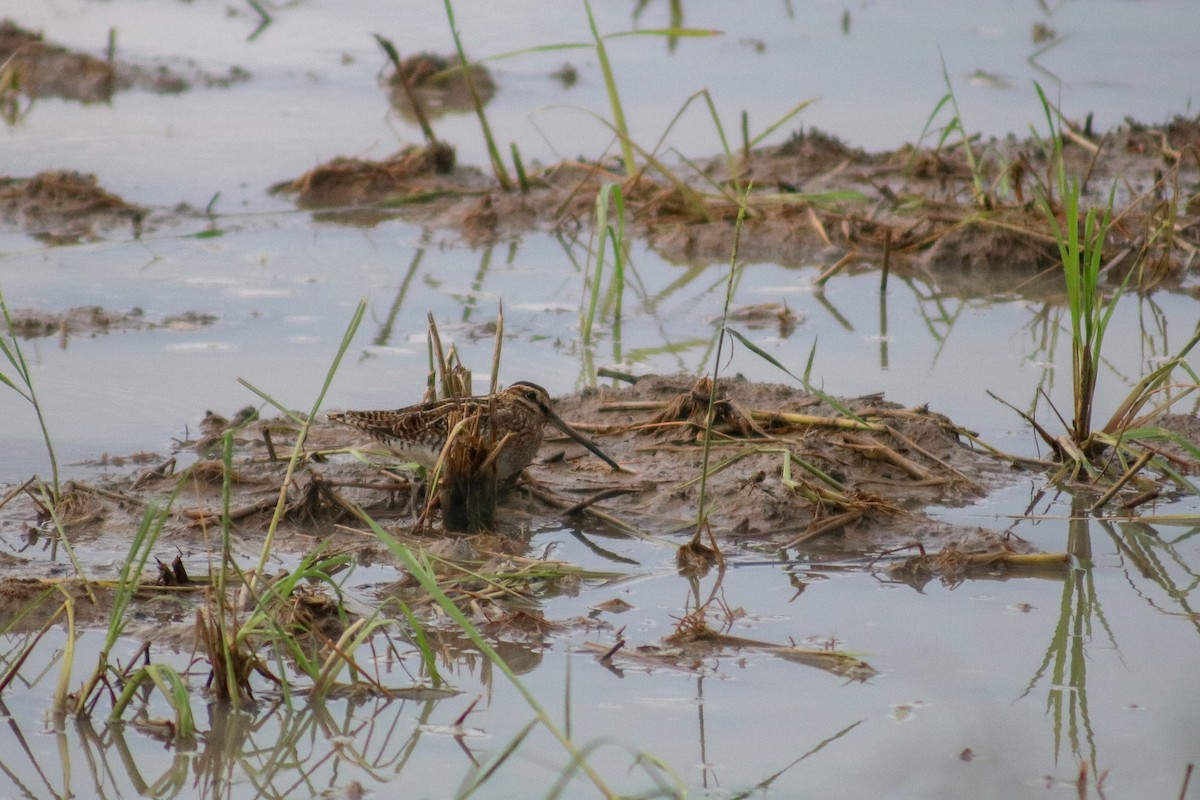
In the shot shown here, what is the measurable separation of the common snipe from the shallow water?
370 millimetres

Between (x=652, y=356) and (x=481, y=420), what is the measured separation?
1785 mm

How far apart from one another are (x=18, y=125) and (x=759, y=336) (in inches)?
259

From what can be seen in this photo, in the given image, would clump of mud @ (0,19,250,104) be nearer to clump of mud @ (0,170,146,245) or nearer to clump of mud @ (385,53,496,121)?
clump of mud @ (385,53,496,121)

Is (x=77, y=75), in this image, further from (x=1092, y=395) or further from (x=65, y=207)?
(x=1092, y=395)

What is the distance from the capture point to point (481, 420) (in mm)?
4926

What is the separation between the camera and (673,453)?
531 cm

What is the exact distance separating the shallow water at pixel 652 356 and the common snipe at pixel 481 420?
0.37 m

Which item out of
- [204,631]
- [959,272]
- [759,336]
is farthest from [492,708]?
[959,272]

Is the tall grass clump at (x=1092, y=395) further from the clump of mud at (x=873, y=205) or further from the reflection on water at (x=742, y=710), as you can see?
the clump of mud at (x=873, y=205)

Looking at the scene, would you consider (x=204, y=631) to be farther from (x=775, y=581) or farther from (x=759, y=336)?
(x=759, y=336)

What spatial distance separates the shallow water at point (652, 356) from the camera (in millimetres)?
3252

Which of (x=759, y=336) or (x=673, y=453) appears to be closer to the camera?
(x=673, y=453)

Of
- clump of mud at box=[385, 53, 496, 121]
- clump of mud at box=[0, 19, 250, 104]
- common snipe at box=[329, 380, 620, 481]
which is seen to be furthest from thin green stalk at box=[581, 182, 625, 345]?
clump of mud at box=[0, 19, 250, 104]

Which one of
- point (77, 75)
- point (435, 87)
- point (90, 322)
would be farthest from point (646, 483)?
point (77, 75)
